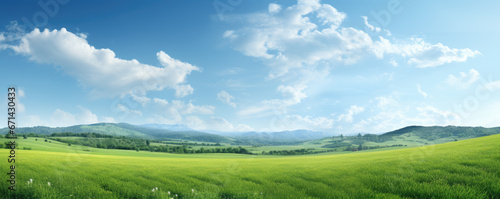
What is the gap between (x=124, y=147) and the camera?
190375 millimetres

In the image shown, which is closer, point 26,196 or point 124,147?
point 26,196

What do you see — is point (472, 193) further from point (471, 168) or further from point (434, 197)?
point (471, 168)

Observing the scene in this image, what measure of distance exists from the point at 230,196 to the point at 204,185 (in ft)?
6.17

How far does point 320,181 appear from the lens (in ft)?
37.0

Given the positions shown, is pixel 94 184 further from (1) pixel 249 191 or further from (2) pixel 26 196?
(1) pixel 249 191

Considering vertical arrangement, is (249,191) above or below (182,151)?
above

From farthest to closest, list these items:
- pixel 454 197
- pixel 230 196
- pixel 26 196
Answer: pixel 230 196 → pixel 26 196 → pixel 454 197

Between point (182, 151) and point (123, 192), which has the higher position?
point (123, 192)

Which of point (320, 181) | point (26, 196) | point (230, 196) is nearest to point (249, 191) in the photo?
point (230, 196)

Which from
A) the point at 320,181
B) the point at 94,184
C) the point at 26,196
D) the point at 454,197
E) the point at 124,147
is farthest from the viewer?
the point at 124,147

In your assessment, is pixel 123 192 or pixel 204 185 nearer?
pixel 123 192

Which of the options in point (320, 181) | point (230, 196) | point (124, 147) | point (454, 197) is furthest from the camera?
point (124, 147)

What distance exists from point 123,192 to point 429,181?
12.6 meters

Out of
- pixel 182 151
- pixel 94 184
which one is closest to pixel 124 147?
pixel 182 151
